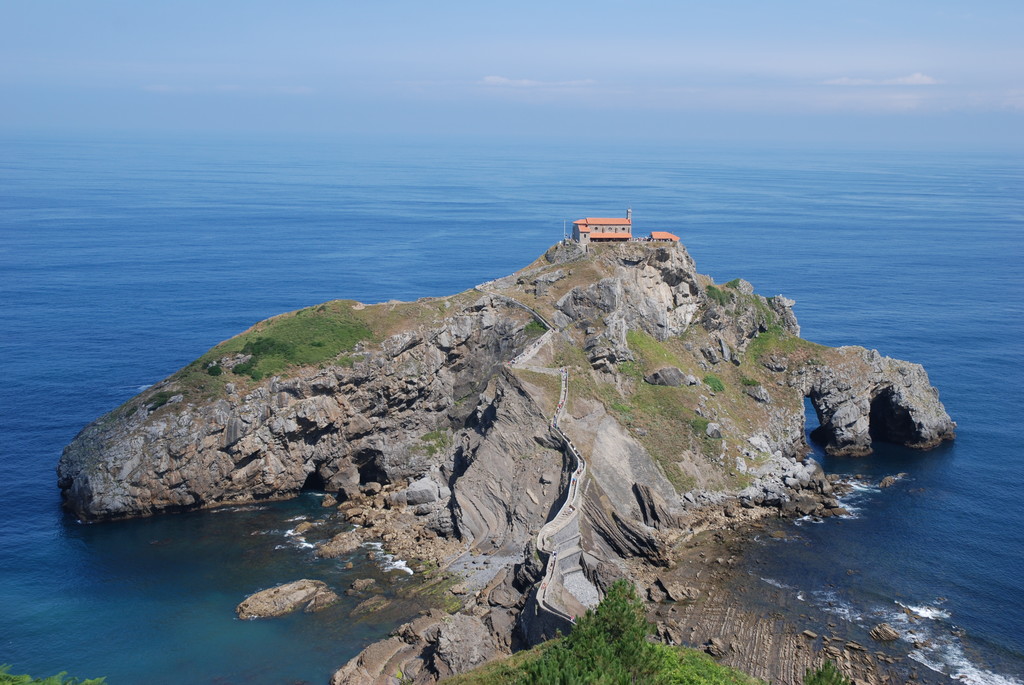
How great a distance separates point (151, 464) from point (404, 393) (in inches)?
919

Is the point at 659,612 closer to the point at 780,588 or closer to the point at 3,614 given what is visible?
the point at 780,588

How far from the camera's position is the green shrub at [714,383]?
85.1 metres

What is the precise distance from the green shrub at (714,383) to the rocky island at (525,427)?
0.31m

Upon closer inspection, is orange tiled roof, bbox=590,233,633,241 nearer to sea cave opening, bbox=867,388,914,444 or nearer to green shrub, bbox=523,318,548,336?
green shrub, bbox=523,318,548,336

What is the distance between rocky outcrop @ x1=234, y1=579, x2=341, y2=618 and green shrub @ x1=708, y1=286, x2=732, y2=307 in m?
54.7

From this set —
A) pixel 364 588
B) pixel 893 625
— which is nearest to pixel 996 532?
pixel 893 625

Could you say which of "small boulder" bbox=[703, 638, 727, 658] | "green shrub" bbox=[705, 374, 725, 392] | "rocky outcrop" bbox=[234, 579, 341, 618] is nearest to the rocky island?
"green shrub" bbox=[705, 374, 725, 392]

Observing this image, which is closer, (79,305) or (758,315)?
(758,315)

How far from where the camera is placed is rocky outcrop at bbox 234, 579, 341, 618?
189ft

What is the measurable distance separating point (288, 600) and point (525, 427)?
79.1ft

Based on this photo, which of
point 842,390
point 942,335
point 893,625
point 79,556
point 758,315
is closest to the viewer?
point 893,625

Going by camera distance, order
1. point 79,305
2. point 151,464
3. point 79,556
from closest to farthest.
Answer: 1. point 79,556
2. point 151,464
3. point 79,305

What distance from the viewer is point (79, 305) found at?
13225cm

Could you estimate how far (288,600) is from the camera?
58.8 metres
